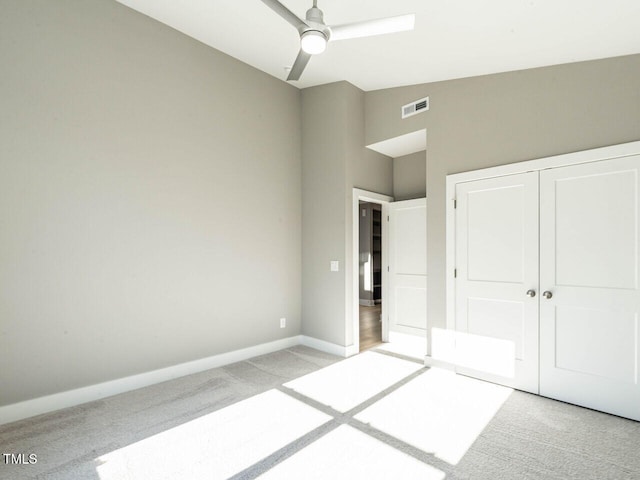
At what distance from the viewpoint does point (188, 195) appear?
359cm

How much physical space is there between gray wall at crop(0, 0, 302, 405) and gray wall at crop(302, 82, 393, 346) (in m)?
0.53

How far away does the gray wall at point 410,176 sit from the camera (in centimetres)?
472

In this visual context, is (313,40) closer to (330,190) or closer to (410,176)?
(330,190)

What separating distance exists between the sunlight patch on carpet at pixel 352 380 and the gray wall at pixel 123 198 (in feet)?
3.46

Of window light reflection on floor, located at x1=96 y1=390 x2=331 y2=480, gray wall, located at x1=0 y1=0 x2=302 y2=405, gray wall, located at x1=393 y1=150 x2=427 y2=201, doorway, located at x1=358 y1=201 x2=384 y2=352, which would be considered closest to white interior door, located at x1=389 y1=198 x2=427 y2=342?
gray wall, located at x1=393 y1=150 x2=427 y2=201

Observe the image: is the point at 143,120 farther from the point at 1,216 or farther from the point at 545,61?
the point at 545,61

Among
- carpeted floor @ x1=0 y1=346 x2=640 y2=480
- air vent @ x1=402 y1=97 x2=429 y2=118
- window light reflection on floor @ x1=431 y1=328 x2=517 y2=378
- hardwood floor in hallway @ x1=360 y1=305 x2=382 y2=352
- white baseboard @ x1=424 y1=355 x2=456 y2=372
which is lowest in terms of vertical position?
hardwood floor in hallway @ x1=360 y1=305 x2=382 y2=352

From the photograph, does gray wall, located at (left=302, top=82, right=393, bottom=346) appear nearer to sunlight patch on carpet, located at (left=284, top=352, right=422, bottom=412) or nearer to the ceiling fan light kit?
sunlight patch on carpet, located at (left=284, top=352, right=422, bottom=412)

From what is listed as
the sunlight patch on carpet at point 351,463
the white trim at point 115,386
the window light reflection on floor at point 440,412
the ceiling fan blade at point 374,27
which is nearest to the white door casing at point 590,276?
the window light reflection on floor at point 440,412

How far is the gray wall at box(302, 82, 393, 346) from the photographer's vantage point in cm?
430

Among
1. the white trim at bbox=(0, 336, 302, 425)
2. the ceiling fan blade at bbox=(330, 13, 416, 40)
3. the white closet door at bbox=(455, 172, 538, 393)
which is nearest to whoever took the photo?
the ceiling fan blade at bbox=(330, 13, 416, 40)

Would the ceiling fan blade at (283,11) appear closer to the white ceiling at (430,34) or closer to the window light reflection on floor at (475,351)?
the white ceiling at (430,34)

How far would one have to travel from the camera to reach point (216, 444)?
231 centimetres

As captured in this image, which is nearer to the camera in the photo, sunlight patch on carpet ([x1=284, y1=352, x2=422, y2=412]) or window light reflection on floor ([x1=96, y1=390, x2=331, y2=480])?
window light reflection on floor ([x1=96, y1=390, x2=331, y2=480])
